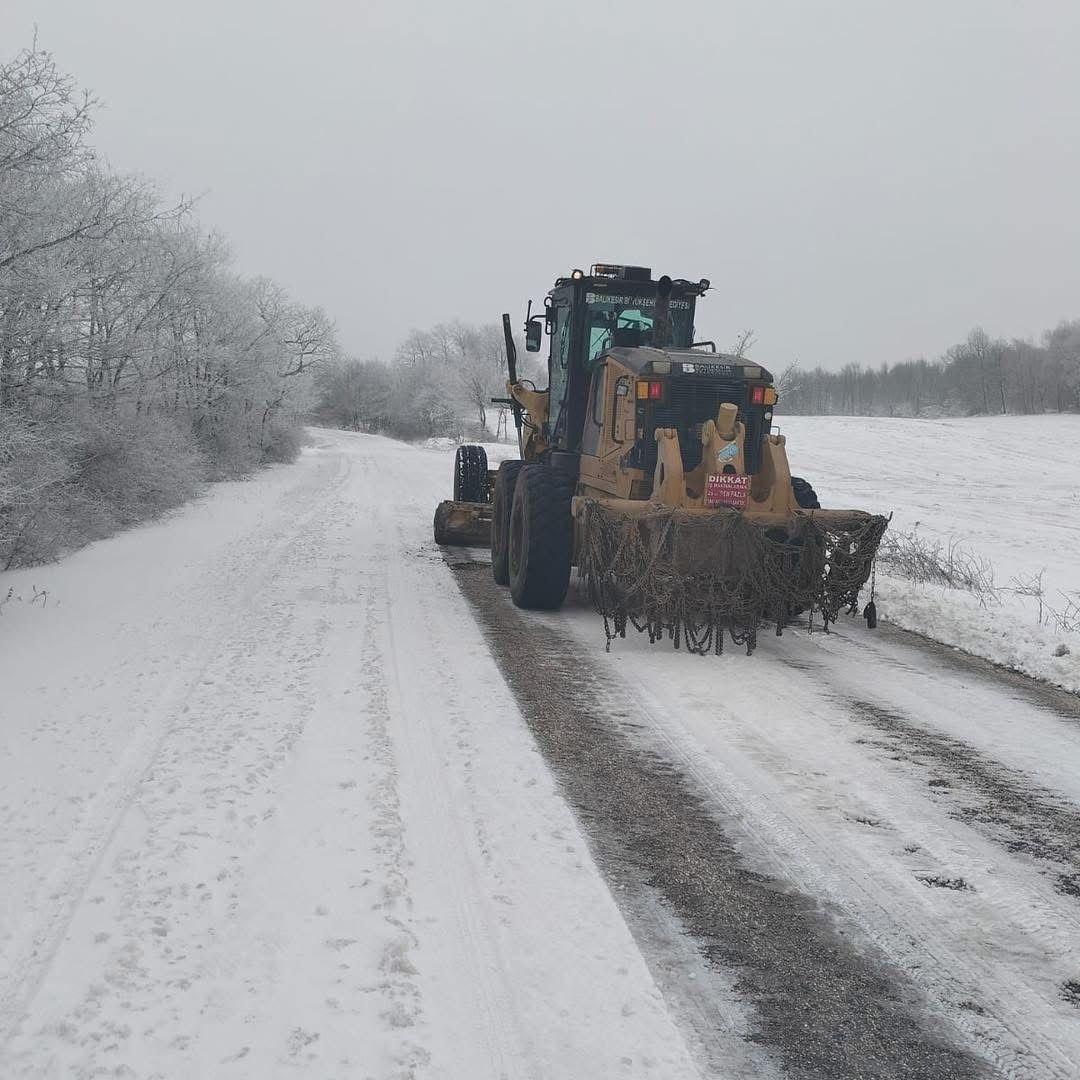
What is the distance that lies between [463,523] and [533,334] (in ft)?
9.46

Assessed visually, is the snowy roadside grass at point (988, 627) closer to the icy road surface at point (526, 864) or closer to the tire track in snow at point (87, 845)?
the icy road surface at point (526, 864)

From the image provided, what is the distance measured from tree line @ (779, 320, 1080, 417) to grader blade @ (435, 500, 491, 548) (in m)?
61.6

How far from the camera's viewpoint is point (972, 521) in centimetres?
1886

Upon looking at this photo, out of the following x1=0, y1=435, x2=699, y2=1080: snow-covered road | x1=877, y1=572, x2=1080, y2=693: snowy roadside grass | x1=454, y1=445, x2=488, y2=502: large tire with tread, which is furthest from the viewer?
x1=454, y1=445, x2=488, y2=502: large tire with tread

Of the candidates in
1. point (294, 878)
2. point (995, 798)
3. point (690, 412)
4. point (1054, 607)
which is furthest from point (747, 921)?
point (1054, 607)

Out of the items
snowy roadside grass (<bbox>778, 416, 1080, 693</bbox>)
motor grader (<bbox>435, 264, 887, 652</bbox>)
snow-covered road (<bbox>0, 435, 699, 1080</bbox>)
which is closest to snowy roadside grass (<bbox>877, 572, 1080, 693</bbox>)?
snowy roadside grass (<bbox>778, 416, 1080, 693</bbox>)

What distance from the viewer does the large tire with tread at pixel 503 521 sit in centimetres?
931

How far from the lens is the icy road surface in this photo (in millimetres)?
2410

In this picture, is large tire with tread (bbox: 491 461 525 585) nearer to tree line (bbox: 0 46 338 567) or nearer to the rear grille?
the rear grille

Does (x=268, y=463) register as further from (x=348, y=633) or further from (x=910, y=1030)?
(x=910, y=1030)

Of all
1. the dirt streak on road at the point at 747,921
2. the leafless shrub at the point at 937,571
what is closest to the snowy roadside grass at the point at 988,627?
the leafless shrub at the point at 937,571

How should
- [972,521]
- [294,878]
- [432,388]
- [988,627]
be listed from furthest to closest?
[432,388], [972,521], [988,627], [294,878]

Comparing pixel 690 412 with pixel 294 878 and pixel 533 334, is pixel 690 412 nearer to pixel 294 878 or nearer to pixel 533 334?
pixel 533 334

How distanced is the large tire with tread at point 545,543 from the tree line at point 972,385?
214ft
